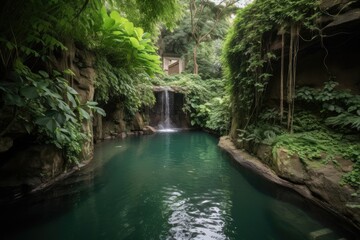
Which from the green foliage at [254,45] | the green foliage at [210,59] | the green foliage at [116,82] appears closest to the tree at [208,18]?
the green foliage at [210,59]

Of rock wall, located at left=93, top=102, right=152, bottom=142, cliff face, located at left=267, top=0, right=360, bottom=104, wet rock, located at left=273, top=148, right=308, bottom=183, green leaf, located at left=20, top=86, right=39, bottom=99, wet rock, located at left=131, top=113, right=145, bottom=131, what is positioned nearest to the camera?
green leaf, located at left=20, top=86, right=39, bottom=99

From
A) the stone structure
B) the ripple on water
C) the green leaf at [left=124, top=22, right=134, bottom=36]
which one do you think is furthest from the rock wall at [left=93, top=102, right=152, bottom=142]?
the stone structure

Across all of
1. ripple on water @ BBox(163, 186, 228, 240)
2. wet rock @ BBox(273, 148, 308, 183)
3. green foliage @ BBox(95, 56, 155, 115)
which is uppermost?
green foliage @ BBox(95, 56, 155, 115)

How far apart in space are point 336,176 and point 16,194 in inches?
203

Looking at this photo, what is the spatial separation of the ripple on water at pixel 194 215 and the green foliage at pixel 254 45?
3400mm

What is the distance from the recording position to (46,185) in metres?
4.10

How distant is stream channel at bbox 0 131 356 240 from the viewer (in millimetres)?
2996

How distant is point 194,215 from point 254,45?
4.88 metres

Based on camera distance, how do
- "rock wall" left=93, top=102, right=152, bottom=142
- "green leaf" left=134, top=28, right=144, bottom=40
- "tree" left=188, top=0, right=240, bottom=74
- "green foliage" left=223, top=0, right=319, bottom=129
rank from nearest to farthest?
"green foliage" left=223, top=0, right=319, bottom=129 < "green leaf" left=134, top=28, right=144, bottom=40 < "rock wall" left=93, top=102, right=152, bottom=142 < "tree" left=188, top=0, right=240, bottom=74

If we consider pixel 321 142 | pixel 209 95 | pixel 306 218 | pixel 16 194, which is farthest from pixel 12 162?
pixel 209 95

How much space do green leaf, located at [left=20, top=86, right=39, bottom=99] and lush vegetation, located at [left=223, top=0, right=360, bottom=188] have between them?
444cm

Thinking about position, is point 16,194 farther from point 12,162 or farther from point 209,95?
point 209,95

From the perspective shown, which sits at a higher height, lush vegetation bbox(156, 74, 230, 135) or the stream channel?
lush vegetation bbox(156, 74, 230, 135)

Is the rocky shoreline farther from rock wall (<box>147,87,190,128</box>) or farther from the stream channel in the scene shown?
rock wall (<box>147,87,190,128</box>)
